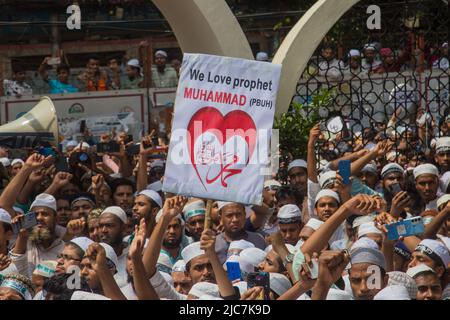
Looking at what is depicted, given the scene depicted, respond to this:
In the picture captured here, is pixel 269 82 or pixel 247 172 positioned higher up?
pixel 269 82

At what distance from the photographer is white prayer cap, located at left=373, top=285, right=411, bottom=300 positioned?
725 cm

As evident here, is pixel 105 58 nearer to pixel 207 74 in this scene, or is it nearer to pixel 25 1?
pixel 25 1

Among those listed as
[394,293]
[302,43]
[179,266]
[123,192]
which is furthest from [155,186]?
[394,293]

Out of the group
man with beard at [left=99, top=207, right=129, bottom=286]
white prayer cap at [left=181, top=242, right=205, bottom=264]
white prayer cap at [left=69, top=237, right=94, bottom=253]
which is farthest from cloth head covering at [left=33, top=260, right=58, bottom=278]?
white prayer cap at [left=181, top=242, right=205, bottom=264]

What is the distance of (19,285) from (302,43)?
5564 millimetres

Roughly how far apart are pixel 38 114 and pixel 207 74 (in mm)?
5411

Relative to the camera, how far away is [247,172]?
8648 mm

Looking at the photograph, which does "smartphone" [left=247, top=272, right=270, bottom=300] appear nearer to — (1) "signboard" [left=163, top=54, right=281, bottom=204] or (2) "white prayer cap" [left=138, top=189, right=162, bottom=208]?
(1) "signboard" [left=163, top=54, right=281, bottom=204]

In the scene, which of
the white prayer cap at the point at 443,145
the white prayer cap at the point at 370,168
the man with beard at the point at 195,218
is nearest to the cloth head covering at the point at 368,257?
the man with beard at the point at 195,218

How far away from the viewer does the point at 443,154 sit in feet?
39.6

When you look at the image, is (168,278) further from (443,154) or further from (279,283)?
(443,154)

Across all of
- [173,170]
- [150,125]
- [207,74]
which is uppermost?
[207,74]
